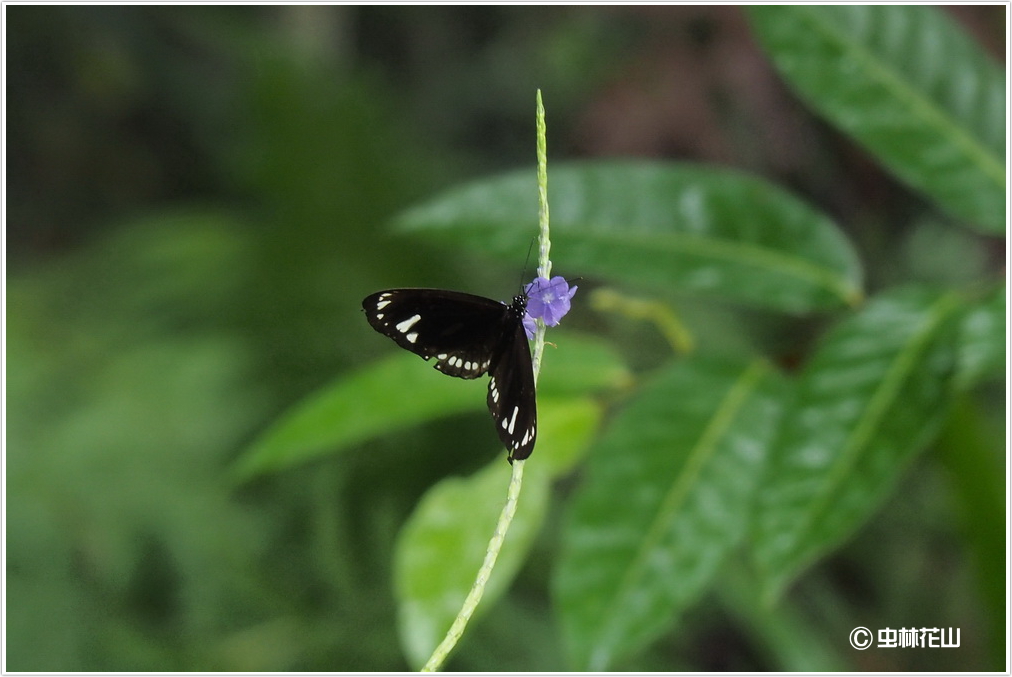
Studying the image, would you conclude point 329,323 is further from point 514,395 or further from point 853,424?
point 514,395

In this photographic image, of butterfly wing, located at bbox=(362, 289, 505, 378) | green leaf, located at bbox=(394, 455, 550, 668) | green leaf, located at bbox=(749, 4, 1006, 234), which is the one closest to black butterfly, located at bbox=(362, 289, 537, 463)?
butterfly wing, located at bbox=(362, 289, 505, 378)

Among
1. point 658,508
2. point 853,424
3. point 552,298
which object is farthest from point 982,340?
point 552,298

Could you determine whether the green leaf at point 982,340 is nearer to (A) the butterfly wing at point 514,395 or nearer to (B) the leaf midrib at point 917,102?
(B) the leaf midrib at point 917,102

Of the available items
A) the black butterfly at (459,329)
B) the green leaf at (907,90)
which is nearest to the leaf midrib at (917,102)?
the green leaf at (907,90)

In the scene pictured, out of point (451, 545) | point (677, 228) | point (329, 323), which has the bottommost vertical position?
point (329, 323)

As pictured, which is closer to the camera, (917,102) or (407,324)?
(407,324)

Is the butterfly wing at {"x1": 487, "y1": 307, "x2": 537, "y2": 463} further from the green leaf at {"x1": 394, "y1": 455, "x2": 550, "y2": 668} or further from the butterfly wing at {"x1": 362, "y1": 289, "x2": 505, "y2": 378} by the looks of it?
the green leaf at {"x1": 394, "y1": 455, "x2": 550, "y2": 668}
